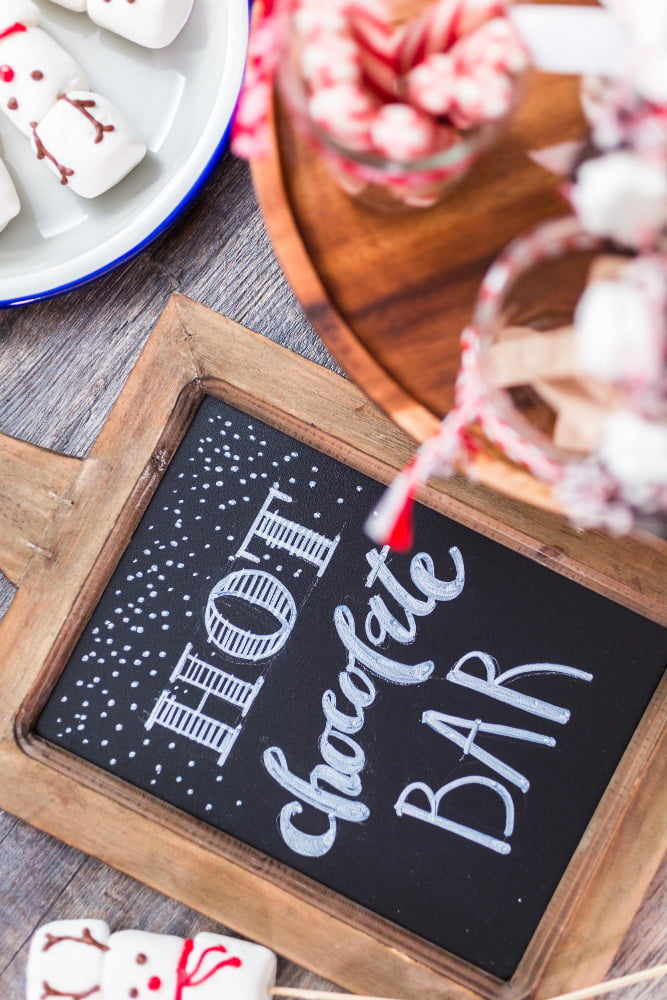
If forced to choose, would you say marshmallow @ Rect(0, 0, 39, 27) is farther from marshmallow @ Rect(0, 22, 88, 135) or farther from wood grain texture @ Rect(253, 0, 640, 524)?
wood grain texture @ Rect(253, 0, 640, 524)

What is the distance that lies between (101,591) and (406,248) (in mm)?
500

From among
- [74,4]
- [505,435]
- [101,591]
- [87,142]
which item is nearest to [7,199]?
[87,142]

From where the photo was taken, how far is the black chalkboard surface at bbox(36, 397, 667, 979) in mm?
892

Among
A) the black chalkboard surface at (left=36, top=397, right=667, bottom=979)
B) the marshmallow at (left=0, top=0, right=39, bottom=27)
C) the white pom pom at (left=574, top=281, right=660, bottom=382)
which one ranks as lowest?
the black chalkboard surface at (left=36, top=397, right=667, bottom=979)

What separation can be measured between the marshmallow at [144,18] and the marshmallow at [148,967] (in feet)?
3.18

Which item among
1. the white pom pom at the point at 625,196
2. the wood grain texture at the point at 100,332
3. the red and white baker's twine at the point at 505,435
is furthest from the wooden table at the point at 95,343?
the white pom pom at the point at 625,196

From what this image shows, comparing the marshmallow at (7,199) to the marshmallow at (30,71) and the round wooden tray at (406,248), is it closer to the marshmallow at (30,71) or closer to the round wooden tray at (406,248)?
the marshmallow at (30,71)

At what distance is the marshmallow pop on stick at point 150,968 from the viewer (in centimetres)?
87

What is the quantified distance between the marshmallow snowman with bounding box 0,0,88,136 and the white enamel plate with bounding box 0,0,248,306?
0.17 ft

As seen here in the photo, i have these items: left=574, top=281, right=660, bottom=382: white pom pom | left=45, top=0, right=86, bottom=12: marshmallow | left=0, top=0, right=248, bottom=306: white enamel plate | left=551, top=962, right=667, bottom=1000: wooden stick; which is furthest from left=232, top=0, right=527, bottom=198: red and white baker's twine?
left=551, top=962, right=667, bottom=1000: wooden stick

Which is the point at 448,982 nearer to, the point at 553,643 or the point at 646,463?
the point at 553,643

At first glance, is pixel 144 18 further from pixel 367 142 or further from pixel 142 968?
pixel 142 968

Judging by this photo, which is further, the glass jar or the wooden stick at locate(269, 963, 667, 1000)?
the wooden stick at locate(269, 963, 667, 1000)

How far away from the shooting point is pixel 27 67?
35.5 inches
